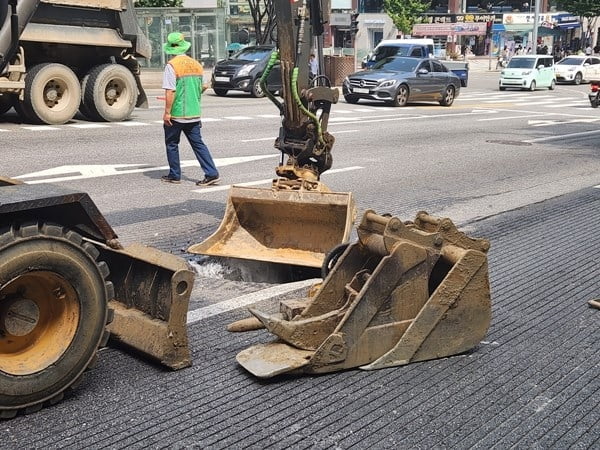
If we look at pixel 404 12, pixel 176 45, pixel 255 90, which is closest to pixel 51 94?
pixel 176 45

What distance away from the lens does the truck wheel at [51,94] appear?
16.3 metres

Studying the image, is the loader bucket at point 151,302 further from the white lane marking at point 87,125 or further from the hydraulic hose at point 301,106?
the white lane marking at point 87,125

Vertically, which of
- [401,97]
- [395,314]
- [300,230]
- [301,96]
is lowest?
[401,97]

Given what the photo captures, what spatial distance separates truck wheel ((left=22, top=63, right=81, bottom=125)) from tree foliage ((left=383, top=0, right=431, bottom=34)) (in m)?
55.5

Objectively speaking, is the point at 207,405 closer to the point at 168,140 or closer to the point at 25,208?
the point at 25,208

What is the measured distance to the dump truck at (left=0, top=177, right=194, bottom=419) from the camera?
3.78m

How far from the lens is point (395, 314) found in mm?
4551

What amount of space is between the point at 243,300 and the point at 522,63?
112 feet

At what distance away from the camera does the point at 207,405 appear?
13.5 ft

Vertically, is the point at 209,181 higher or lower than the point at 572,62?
lower

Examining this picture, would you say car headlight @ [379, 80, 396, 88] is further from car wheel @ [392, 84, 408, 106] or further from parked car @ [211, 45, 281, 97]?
parked car @ [211, 45, 281, 97]

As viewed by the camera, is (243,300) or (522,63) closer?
(243,300)

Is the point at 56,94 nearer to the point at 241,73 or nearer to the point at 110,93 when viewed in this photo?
the point at 110,93

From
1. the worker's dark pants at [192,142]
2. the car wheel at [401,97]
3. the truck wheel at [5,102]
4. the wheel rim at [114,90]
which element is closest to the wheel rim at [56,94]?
the truck wheel at [5,102]
